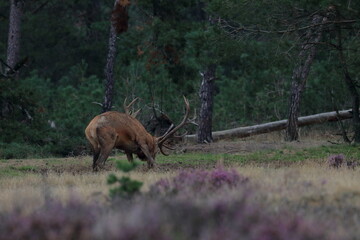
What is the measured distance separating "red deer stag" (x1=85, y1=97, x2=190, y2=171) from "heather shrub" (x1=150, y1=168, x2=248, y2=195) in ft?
14.8

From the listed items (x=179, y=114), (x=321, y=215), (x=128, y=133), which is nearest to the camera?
(x=321, y=215)

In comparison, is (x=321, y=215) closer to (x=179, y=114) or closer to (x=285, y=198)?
(x=285, y=198)

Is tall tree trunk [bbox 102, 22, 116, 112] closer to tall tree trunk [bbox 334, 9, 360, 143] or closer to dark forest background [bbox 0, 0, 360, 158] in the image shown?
dark forest background [bbox 0, 0, 360, 158]

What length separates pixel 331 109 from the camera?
95.6 ft

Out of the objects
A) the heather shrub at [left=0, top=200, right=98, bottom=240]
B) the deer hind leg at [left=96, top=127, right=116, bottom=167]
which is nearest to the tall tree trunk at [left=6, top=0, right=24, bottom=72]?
the deer hind leg at [left=96, top=127, right=116, bottom=167]

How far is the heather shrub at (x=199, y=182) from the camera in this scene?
33.9 ft

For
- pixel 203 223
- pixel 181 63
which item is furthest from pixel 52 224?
pixel 181 63

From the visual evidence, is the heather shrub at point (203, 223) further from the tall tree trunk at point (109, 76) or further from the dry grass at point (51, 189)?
the tall tree trunk at point (109, 76)

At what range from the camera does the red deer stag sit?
16.0 meters

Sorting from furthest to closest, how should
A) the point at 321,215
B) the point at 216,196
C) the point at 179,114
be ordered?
the point at 179,114 < the point at 216,196 < the point at 321,215

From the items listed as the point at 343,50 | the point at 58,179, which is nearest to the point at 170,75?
the point at 343,50

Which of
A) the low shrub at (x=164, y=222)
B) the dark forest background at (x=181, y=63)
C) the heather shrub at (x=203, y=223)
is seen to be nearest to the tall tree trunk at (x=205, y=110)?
the dark forest background at (x=181, y=63)

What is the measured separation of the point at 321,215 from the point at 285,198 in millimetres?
960

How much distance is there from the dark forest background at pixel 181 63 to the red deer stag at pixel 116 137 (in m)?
3.51
